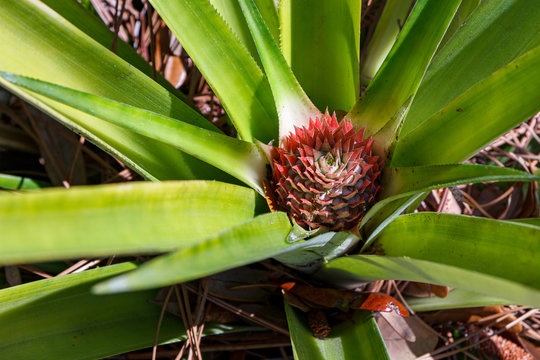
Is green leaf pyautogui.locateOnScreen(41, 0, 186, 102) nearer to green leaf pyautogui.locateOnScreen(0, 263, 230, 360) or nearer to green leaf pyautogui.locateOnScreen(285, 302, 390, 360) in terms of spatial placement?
green leaf pyautogui.locateOnScreen(0, 263, 230, 360)

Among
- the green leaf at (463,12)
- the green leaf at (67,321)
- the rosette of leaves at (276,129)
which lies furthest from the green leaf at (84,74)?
the green leaf at (463,12)

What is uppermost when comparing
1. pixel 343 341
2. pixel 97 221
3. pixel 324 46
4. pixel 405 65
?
pixel 324 46

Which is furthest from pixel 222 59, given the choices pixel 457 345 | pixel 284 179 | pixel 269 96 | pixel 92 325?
pixel 457 345

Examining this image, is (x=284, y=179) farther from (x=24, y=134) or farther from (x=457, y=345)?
(x=24, y=134)

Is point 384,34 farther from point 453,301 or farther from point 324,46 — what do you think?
point 453,301

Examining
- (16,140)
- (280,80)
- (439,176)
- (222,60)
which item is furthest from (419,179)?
(16,140)

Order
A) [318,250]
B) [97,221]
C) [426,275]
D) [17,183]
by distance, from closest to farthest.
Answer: [97,221] → [426,275] → [318,250] → [17,183]
